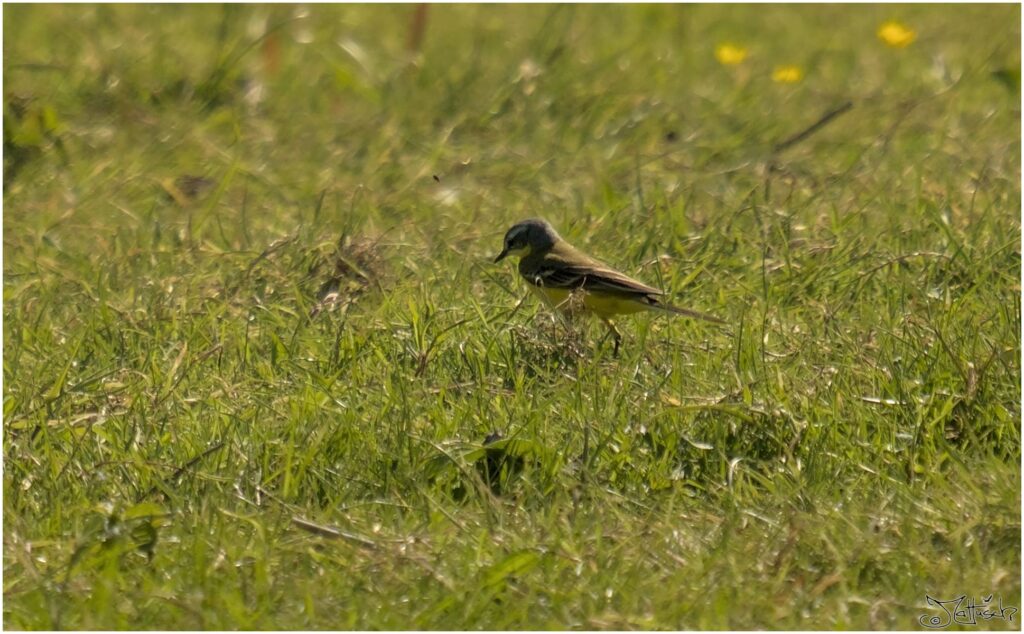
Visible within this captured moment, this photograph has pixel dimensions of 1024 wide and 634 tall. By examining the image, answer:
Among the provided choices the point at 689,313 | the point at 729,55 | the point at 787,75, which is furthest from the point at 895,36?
the point at 689,313

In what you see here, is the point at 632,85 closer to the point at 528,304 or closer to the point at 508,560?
the point at 528,304

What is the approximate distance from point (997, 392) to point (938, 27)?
580 cm

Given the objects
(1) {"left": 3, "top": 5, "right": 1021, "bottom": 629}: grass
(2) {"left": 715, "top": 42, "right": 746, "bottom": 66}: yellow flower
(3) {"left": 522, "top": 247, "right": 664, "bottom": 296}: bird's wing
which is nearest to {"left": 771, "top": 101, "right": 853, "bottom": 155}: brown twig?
(1) {"left": 3, "top": 5, "right": 1021, "bottom": 629}: grass

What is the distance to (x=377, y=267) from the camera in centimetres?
744

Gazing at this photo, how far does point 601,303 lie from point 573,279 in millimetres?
182

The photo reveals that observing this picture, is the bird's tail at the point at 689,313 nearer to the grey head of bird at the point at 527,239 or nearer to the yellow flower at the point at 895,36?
the grey head of bird at the point at 527,239

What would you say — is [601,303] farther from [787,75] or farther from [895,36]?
[895,36]

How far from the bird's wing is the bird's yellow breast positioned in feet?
0.10

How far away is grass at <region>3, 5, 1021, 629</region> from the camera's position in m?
4.98

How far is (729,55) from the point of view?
9.99m

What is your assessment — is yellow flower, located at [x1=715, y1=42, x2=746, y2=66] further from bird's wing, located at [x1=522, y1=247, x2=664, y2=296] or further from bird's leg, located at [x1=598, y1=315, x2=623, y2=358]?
bird's leg, located at [x1=598, y1=315, x2=623, y2=358]

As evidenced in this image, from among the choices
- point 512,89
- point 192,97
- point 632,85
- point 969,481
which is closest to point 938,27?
point 632,85

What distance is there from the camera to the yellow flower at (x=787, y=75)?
964 cm

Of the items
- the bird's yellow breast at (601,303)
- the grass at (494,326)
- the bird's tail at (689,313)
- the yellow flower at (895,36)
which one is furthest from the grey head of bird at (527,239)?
the yellow flower at (895,36)
